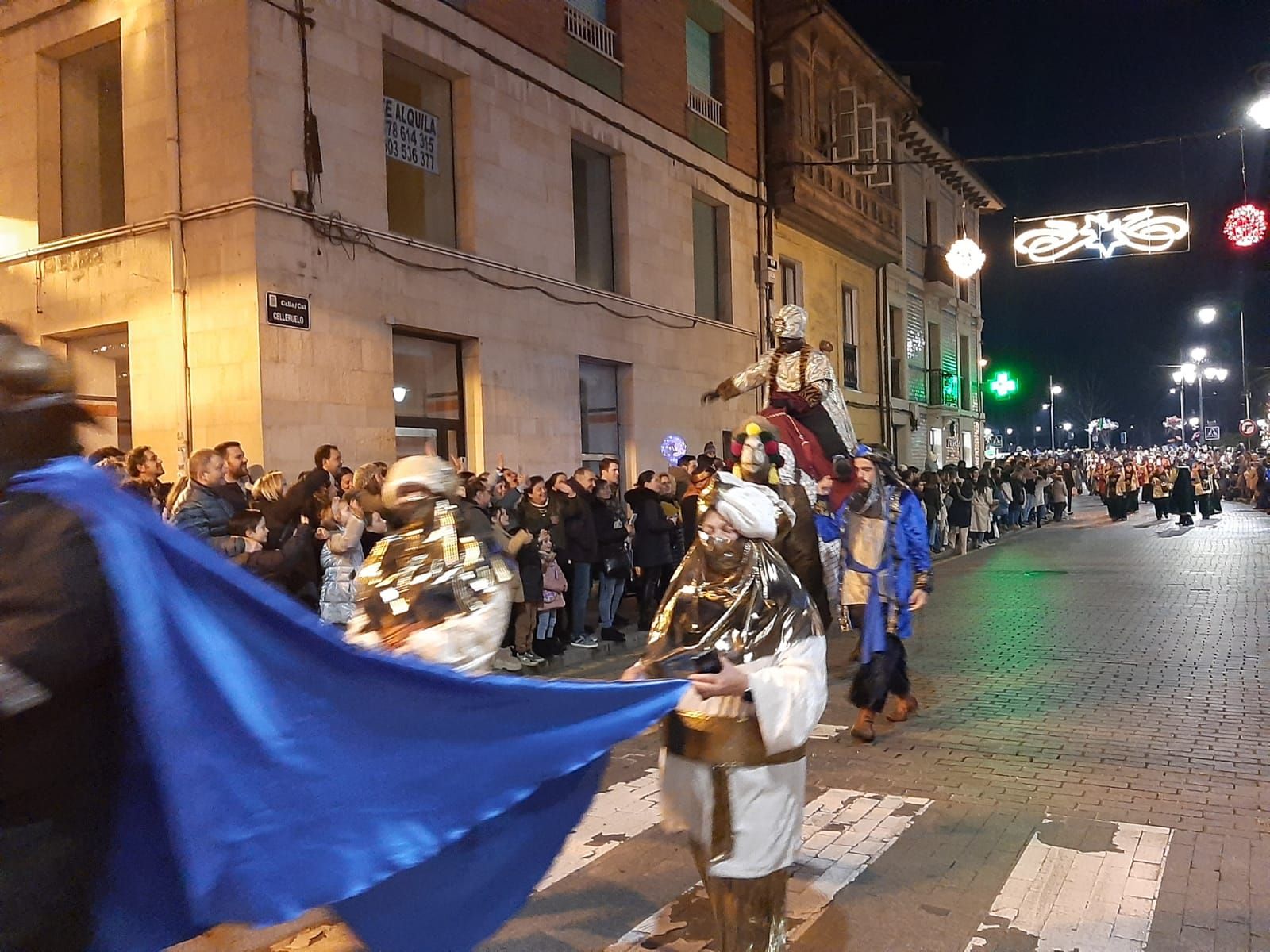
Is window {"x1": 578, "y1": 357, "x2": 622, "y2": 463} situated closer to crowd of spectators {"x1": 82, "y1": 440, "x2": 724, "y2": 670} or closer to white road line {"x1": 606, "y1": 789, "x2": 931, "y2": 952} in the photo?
crowd of spectators {"x1": 82, "y1": 440, "x2": 724, "y2": 670}

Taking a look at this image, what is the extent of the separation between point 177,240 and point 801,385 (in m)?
7.87

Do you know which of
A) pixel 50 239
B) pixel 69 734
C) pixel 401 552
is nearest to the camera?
pixel 69 734

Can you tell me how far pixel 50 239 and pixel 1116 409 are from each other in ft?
331

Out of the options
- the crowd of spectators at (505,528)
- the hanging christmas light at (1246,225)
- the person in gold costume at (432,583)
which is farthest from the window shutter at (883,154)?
the person in gold costume at (432,583)

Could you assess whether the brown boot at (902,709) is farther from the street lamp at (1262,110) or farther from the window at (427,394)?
the street lamp at (1262,110)

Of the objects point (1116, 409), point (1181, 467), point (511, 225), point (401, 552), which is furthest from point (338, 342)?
point (1116, 409)

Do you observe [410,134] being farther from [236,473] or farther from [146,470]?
[146,470]

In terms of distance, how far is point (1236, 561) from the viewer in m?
17.9

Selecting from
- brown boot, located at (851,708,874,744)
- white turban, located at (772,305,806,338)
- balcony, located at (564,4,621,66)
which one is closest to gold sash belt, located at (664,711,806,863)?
→ brown boot, located at (851,708,874,744)

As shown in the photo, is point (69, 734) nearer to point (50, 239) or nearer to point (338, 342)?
point (338, 342)

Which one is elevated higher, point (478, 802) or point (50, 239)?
point (50, 239)

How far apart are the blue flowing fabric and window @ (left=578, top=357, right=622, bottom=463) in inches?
525

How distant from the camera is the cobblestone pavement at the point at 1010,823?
413cm

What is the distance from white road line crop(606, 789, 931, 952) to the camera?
13.7 feet
